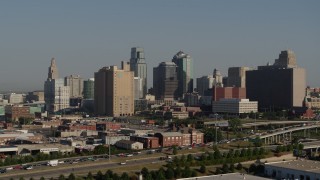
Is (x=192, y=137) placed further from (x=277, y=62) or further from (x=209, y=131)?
(x=277, y=62)

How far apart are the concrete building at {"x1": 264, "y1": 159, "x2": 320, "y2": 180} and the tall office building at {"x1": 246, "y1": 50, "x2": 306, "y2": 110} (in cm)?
10914

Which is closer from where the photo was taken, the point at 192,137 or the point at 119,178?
the point at 119,178

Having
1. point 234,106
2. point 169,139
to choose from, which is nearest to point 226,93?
point 234,106

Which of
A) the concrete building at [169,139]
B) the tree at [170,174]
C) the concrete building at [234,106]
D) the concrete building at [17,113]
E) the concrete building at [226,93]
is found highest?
the concrete building at [226,93]

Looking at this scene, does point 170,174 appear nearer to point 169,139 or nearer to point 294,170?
point 294,170

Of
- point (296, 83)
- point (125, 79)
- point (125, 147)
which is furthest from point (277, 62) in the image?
point (125, 147)

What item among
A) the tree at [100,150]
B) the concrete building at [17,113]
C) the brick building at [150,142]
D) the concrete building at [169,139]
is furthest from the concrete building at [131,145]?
the concrete building at [17,113]

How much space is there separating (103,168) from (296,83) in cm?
11602

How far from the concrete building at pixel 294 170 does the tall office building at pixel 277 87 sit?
109m

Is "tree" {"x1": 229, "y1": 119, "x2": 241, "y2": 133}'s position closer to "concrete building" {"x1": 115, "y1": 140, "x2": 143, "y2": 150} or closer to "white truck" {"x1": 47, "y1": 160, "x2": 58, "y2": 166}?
"concrete building" {"x1": 115, "y1": 140, "x2": 143, "y2": 150}

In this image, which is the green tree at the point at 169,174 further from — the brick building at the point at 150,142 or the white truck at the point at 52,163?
the brick building at the point at 150,142

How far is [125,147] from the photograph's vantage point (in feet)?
222

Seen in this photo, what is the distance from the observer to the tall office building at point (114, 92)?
149 metres

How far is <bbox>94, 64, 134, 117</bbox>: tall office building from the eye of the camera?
149 metres
